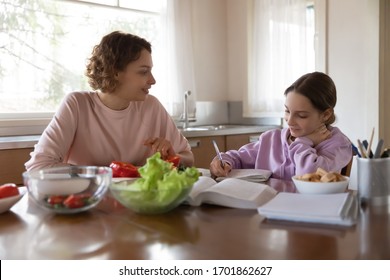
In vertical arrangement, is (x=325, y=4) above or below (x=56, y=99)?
above

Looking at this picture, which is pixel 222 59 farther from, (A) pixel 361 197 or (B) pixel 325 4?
(A) pixel 361 197

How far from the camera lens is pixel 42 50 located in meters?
3.03

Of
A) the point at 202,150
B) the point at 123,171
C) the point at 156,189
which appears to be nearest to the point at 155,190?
the point at 156,189

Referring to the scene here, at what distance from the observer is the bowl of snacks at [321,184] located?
1.03 m

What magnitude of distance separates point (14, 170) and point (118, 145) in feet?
2.73

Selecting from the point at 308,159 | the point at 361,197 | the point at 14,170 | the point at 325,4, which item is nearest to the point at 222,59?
the point at 325,4

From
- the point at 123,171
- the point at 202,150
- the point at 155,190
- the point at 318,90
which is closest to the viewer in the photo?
the point at 155,190

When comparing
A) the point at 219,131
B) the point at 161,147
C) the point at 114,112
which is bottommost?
the point at 219,131

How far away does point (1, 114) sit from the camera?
9.38ft

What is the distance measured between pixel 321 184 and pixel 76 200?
1.94 ft

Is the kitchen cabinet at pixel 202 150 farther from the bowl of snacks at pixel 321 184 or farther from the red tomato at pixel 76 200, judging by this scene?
the red tomato at pixel 76 200

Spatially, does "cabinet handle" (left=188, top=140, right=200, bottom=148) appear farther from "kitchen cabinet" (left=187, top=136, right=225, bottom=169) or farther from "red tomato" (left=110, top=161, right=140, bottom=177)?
"red tomato" (left=110, top=161, right=140, bottom=177)

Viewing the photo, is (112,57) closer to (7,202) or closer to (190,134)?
(7,202)

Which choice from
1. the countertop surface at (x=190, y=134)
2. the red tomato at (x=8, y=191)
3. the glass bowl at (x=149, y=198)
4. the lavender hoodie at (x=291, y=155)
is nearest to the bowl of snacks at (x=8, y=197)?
the red tomato at (x=8, y=191)
